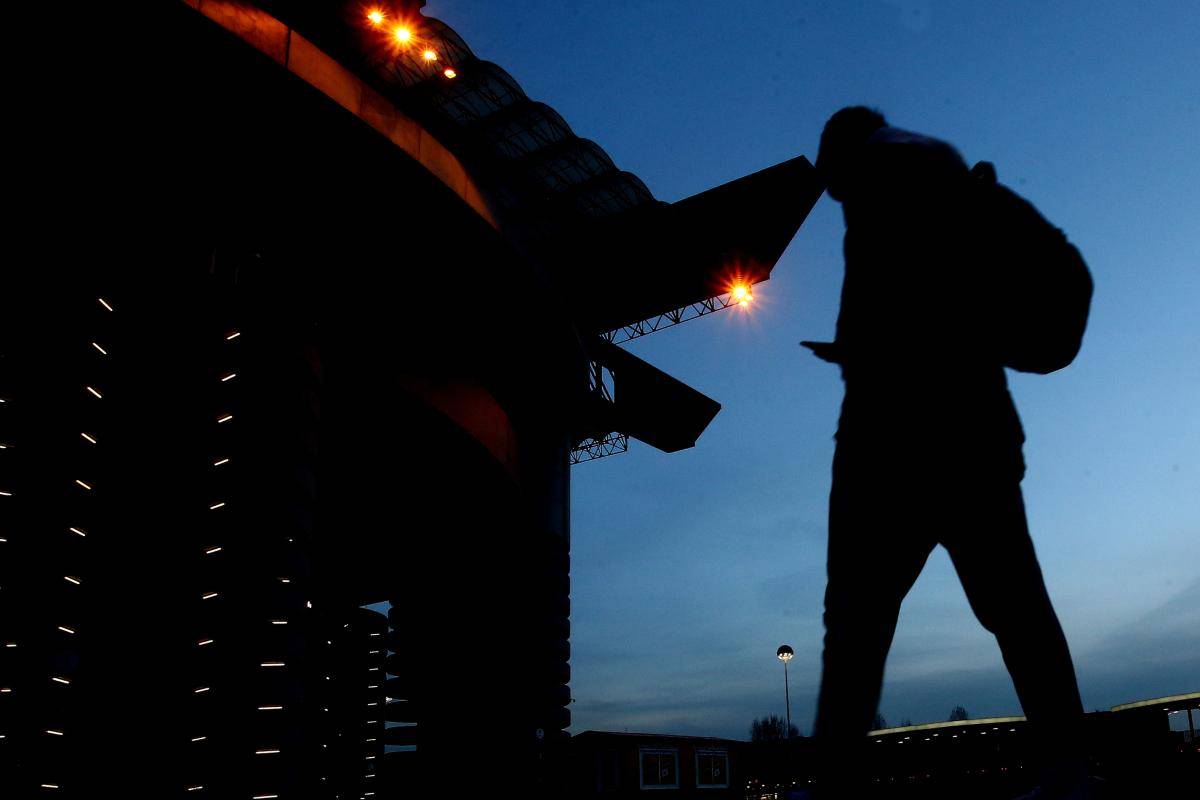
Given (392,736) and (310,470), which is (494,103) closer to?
(310,470)

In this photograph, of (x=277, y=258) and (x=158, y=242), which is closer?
(x=158, y=242)

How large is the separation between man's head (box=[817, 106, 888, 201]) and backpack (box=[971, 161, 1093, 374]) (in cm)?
37

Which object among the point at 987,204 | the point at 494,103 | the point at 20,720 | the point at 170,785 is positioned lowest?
the point at 170,785

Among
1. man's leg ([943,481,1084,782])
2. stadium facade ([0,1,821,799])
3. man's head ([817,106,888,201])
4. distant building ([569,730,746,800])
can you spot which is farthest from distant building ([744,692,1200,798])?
distant building ([569,730,746,800])

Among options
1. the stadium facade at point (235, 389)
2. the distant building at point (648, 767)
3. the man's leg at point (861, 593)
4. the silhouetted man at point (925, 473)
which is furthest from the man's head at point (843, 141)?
the distant building at point (648, 767)

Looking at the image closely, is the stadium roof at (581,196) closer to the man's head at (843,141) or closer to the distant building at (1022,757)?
the distant building at (1022,757)

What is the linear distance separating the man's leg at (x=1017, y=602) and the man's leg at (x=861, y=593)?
5.0 inches

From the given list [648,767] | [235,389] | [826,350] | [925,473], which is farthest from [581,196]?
[925,473]

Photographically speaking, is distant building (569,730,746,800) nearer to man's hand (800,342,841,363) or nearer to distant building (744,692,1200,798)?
distant building (744,692,1200,798)

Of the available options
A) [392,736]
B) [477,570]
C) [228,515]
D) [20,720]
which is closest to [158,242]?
[228,515]

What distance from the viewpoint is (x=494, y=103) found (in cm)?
2483

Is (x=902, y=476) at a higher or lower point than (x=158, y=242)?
lower

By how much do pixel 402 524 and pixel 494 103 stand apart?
38.3 ft

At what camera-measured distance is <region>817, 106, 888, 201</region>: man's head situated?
8.66 feet
